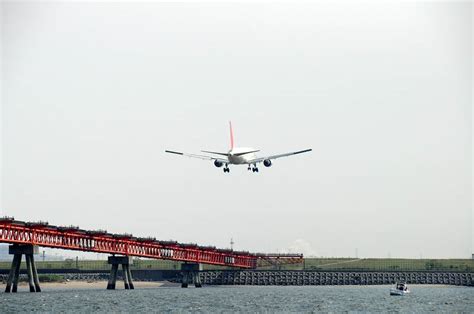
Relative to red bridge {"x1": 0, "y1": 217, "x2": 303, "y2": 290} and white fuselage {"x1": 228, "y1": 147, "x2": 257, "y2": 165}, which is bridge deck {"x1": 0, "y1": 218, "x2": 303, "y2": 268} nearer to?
red bridge {"x1": 0, "y1": 217, "x2": 303, "y2": 290}

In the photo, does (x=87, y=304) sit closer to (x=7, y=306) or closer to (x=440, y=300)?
(x=7, y=306)

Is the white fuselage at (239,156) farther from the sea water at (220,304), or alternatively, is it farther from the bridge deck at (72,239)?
the bridge deck at (72,239)

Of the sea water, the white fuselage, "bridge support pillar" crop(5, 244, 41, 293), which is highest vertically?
the white fuselage

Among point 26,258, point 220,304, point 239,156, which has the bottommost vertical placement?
point 220,304

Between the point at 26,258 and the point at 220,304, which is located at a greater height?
the point at 26,258

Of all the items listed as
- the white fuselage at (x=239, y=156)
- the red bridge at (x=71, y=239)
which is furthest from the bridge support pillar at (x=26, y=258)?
the white fuselage at (x=239, y=156)

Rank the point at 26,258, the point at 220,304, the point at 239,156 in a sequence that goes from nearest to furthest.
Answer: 1. the point at 239,156
2. the point at 220,304
3. the point at 26,258

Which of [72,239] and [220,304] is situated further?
[72,239]

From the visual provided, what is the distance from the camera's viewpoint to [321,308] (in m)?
130

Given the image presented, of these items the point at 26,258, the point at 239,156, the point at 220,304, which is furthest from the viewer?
the point at 26,258

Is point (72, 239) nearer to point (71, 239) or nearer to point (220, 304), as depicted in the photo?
point (71, 239)

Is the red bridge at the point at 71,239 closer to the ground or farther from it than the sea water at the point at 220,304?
farther from it

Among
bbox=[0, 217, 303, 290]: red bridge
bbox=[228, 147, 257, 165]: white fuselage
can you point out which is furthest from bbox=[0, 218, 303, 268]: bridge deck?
bbox=[228, 147, 257, 165]: white fuselage

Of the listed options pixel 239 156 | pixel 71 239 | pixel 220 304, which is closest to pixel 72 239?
pixel 71 239
